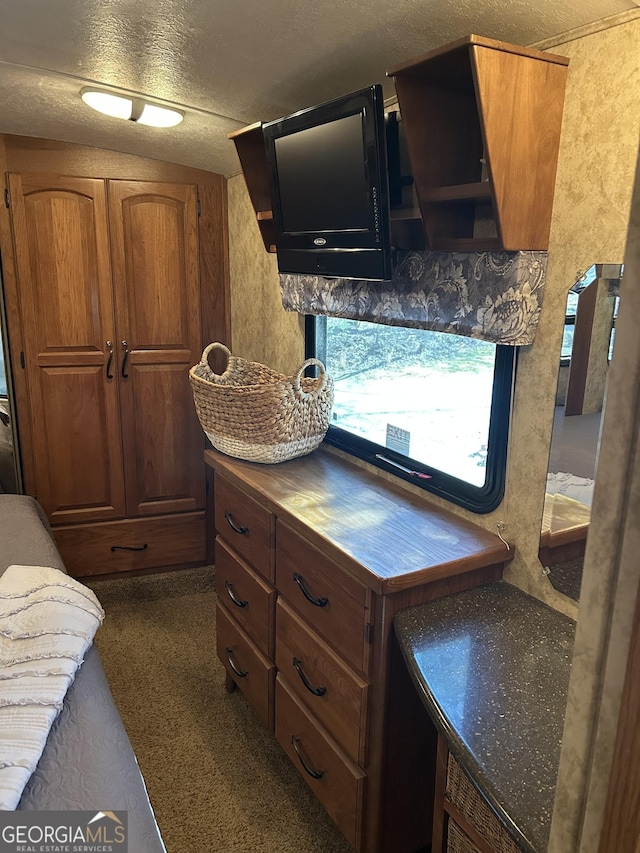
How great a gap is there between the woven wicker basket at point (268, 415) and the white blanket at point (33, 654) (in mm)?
Answer: 702

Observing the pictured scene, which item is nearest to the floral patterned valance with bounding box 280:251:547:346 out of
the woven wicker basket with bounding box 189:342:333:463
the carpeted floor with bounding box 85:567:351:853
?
the woven wicker basket with bounding box 189:342:333:463

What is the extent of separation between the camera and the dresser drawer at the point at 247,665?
204 centimetres

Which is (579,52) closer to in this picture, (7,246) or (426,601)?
(426,601)

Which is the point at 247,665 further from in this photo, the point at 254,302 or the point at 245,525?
the point at 254,302

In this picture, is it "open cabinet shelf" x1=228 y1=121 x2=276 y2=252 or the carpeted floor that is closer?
the carpeted floor

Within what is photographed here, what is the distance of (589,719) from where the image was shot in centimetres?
54

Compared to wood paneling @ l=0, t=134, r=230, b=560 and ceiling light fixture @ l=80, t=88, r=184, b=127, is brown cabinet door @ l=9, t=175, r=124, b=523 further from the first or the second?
ceiling light fixture @ l=80, t=88, r=184, b=127

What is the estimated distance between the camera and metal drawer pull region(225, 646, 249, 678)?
2.21 meters

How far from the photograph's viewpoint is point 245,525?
2096mm

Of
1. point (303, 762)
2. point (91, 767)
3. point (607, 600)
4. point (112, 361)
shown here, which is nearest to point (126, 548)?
point (112, 361)

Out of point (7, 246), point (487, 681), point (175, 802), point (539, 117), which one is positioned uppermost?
point (539, 117)

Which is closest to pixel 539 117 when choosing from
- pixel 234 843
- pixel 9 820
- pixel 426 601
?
pixel 426 601

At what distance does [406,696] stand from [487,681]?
1.07 feet

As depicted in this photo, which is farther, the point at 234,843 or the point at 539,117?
the point at 234,843
